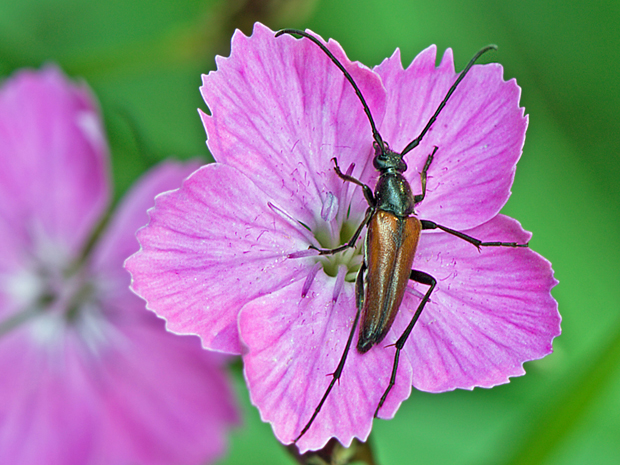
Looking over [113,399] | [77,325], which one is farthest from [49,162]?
[113,399]

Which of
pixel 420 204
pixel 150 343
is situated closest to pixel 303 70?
pixel 420 204

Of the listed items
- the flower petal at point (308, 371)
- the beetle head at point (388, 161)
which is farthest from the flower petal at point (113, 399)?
the beetle head at point (388, 161)

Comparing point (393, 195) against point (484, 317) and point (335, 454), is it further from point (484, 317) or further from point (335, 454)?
point (335, 454)

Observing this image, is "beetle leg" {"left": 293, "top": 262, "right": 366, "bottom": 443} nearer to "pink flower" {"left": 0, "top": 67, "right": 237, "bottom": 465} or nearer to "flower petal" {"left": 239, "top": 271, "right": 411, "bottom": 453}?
"flower petal" {"left": 239, "top": 271, "right": 411, "bottom": 453}

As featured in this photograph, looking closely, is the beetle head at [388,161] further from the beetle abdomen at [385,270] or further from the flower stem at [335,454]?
the flower stem at [335,454]

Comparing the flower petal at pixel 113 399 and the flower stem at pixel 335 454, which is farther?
the flower petal at pixel 113 399

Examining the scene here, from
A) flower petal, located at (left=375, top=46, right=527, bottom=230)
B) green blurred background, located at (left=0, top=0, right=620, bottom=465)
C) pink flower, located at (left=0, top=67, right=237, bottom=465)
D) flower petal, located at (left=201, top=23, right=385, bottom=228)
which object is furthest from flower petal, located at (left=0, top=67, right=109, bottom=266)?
flower petal, located at (left=375, top=46, right=527, bottom=230)
